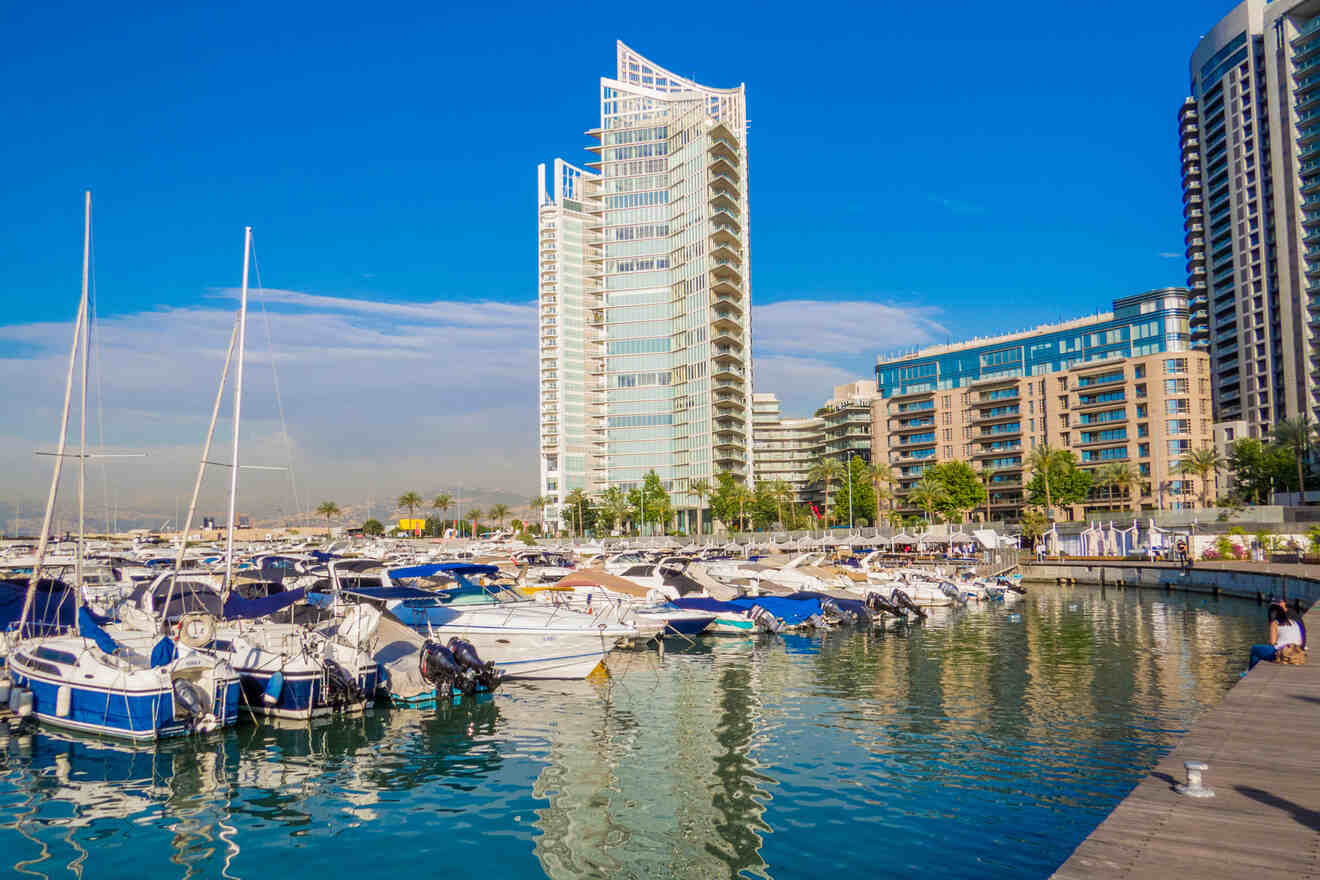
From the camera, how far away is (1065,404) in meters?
146

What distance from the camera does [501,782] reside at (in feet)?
64.3

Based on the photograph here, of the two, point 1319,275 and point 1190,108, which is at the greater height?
point 1190,108

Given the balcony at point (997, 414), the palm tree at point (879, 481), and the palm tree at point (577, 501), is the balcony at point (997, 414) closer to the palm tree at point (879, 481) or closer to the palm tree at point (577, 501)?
the palm tree at point (879, 481)

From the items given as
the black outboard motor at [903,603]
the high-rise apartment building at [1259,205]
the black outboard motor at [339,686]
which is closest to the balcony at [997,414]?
the high-rise apartment building at [1259,205]

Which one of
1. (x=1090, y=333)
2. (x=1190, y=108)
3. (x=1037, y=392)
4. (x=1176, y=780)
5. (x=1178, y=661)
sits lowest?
(x=1178, y=661)

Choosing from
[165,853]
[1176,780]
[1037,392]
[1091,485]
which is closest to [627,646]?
[165,853]

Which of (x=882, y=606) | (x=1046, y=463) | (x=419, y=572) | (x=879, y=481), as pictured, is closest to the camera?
(x=419, y=572)

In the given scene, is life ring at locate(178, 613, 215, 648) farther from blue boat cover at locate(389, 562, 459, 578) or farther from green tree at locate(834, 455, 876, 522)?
green tree at locate(834, 455, 876, 522)

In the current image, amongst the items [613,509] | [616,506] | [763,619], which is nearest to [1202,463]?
[616,506]

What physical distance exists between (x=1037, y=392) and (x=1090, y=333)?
71.0ft

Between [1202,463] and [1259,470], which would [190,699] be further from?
[1259,470]

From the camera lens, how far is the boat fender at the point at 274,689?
24.2m

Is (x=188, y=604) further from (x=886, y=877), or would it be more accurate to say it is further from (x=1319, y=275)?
(x=1319, y=275)

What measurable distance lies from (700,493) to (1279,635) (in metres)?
127
